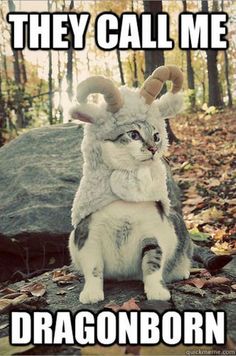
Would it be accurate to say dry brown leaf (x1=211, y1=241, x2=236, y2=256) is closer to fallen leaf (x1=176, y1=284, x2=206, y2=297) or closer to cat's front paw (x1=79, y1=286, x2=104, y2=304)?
fallen leaf (x1=176, y1=284, x2=206, y2=297)

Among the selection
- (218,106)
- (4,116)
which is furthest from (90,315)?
(218,106)

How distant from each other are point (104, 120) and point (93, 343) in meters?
1.09

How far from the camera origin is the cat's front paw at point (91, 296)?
2725 millimetres

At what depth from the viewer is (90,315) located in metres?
2.61

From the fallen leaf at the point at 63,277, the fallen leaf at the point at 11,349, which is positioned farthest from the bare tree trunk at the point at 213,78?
the fallen leaf at the point at 11,349

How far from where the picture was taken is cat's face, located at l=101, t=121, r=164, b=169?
2.65 meters

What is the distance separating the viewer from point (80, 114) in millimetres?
2730

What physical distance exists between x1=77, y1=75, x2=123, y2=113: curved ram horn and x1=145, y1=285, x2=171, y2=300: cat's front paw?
3.04 ft

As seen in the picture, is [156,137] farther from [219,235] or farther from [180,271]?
[219,235]

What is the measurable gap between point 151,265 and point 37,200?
2.31m

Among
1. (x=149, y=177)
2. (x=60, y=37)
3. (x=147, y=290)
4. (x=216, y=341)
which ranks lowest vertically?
(x=216, y=341)

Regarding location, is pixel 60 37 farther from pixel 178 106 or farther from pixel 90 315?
pixel 90 315

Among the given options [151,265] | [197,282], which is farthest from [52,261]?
[151,265]

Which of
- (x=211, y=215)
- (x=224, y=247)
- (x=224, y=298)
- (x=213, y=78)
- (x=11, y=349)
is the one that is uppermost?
(x=213, y=78)
